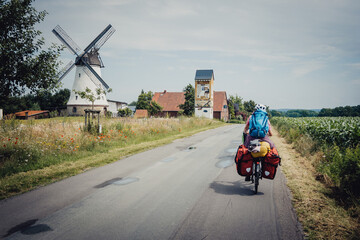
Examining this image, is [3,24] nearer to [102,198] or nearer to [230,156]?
[102,198]

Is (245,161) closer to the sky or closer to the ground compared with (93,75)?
closer to the ground

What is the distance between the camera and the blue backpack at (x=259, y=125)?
17.2 feet

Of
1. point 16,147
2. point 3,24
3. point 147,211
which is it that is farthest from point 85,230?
point 3,24

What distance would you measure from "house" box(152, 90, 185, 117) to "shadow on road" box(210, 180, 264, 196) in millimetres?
55766

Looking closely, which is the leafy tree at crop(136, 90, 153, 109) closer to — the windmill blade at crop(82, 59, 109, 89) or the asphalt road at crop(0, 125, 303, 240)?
the windmill blade at crop(82, 59, 109, 89)

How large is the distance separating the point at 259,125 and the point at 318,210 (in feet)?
6.62

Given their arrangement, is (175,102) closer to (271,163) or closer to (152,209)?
(271,163)

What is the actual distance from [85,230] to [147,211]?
1.09 meters

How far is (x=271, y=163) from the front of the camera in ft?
17.0

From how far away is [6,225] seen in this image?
366cm

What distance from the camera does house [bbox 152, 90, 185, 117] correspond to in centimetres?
6256

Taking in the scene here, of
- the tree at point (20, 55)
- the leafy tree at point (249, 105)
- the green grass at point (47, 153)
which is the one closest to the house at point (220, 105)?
the leafy tree at point (249, 105)

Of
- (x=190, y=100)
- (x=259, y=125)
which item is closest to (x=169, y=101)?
(x=190, y=100)

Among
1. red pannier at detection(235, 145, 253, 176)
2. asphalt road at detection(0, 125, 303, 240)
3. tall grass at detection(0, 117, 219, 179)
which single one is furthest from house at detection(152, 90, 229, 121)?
red pannier at detection(235, 145, 253, 176)
